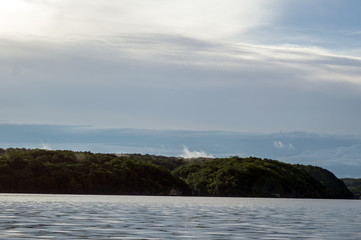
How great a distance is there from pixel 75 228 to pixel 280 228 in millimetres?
14742

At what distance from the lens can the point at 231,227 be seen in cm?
4312

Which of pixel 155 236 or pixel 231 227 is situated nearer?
pixel 155 236

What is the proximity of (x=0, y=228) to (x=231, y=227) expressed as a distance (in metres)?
15.7

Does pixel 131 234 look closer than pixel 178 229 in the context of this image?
Yes

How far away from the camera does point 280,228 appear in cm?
4394

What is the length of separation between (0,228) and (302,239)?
1801 cm

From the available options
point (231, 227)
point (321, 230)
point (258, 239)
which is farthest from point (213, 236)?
point (321, 230)

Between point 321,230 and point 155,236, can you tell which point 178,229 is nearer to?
point 155,236

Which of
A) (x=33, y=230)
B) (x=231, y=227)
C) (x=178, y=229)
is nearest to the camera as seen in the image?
(x=33, y=230)

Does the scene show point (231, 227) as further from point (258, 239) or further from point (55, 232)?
point (55, 232)

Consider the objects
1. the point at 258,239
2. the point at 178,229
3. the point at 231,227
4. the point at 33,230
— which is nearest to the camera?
the point at 258,239

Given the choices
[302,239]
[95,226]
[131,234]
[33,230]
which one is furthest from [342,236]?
[33,230]

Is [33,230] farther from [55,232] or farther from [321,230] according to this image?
[321,230]

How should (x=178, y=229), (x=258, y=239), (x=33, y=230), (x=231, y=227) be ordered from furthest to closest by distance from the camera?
(x=231, y=227) → (x=178, y=229) → (x=33, y=230) → (x=258, y=239)
